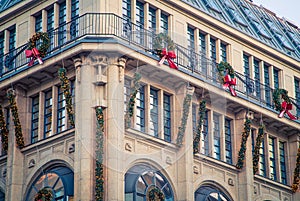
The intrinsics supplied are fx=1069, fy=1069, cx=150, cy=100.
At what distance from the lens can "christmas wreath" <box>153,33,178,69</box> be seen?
54.0 meters

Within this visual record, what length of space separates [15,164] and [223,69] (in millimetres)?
12669

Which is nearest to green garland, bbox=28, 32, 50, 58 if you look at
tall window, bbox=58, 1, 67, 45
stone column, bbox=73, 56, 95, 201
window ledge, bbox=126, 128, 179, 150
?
tall window, bbox=58, 1, 67, 45

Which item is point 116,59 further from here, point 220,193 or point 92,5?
point 220,193

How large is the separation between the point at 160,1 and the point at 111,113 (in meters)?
8.76

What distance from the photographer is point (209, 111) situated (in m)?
58.2

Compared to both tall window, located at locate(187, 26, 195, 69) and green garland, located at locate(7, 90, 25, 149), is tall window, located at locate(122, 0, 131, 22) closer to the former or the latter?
tall window, located at locate(187, 26, 195, 69)

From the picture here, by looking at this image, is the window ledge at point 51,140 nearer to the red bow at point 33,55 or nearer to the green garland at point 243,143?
the red bow at point 33,55

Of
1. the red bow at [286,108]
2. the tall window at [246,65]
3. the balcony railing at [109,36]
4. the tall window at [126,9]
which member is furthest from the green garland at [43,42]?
the red bow at [286,108]

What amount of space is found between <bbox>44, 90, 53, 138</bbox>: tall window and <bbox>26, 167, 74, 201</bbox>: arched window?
220cm

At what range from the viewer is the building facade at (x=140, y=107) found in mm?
51438

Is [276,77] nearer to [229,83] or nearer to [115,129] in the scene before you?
[229,83]

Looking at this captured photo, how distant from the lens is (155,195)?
170ft

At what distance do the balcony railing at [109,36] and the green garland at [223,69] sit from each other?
1.23 feet

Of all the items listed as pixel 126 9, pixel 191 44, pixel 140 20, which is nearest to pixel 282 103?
pixel 191 44
